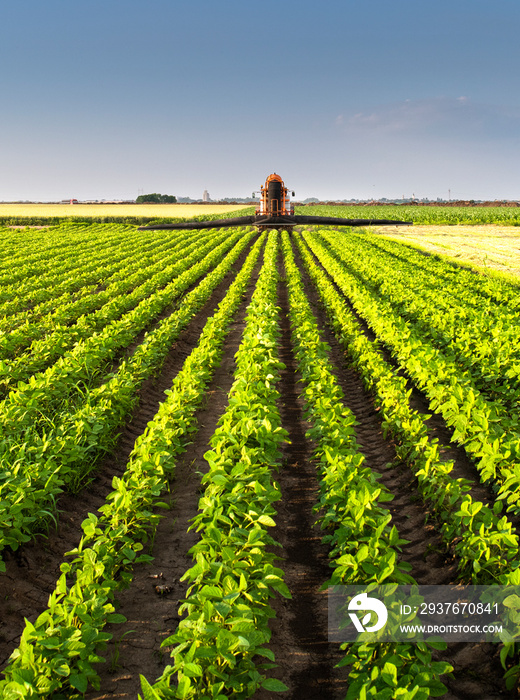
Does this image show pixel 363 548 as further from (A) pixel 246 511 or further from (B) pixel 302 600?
(B) pixel 302 600

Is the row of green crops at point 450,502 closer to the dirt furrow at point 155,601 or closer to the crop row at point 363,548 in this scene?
the crop row at point 363,548

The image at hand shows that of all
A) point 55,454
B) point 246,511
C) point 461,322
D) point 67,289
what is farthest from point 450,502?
point 67,289

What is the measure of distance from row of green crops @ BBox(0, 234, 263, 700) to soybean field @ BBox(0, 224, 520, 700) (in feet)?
0.05

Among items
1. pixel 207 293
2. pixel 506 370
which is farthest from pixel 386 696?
pixel 207 293

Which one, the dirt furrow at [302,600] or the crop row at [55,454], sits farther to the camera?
the crop row at [55,454]

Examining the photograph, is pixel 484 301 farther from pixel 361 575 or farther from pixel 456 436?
pixel 361 575

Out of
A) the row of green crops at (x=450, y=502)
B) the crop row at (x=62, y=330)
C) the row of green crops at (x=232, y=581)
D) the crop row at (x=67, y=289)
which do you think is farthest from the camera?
the crop row at (x=67, y=289)

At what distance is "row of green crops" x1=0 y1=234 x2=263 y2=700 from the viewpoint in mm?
2475

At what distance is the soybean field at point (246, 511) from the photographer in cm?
265

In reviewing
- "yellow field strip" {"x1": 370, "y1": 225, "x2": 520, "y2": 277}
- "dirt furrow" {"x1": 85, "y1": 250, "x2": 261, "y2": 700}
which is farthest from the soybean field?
"yellow field strip" {"x1": 370, "y1": 225, "x2": 520, "y2": 277}

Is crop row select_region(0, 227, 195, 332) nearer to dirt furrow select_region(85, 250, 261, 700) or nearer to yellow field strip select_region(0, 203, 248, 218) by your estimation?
dirt furrow select_region(85, 250, 261, 700)

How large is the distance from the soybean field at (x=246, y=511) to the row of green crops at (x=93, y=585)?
0.05 feet

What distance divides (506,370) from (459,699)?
521 centimetres

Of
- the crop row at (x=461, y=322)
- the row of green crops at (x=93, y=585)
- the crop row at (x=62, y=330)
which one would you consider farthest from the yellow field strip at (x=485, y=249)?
the row of green crops at (x=93, y=585)
